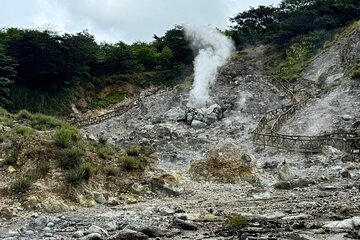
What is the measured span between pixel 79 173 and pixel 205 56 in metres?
42.4

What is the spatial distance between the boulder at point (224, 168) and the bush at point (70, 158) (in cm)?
562

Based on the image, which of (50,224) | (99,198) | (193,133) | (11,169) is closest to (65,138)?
(11,169)

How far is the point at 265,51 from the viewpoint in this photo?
214ft

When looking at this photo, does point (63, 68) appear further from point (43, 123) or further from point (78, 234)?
point (78, 234)

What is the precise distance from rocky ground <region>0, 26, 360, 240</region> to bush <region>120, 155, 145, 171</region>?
0.56 metres

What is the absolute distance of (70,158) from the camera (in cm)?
1997

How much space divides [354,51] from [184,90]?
52.9 ft

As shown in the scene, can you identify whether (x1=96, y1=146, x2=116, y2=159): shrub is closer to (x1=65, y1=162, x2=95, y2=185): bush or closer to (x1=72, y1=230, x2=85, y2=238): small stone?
(x1=65, y1=162, x2=95, y2=185): bush

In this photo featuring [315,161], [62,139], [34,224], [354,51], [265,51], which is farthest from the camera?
[265,51]

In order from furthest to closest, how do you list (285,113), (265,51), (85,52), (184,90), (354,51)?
(265,51), (85,52), (184,90), (354,51), (285,113)

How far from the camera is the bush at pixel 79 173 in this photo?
62.4 ft

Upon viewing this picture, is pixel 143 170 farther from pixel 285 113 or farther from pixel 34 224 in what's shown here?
pixel 285 113

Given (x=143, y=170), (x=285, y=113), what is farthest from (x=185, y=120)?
(x=143, y=170)

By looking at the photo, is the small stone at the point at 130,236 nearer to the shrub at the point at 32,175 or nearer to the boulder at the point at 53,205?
the boulder at the point at 53,205
